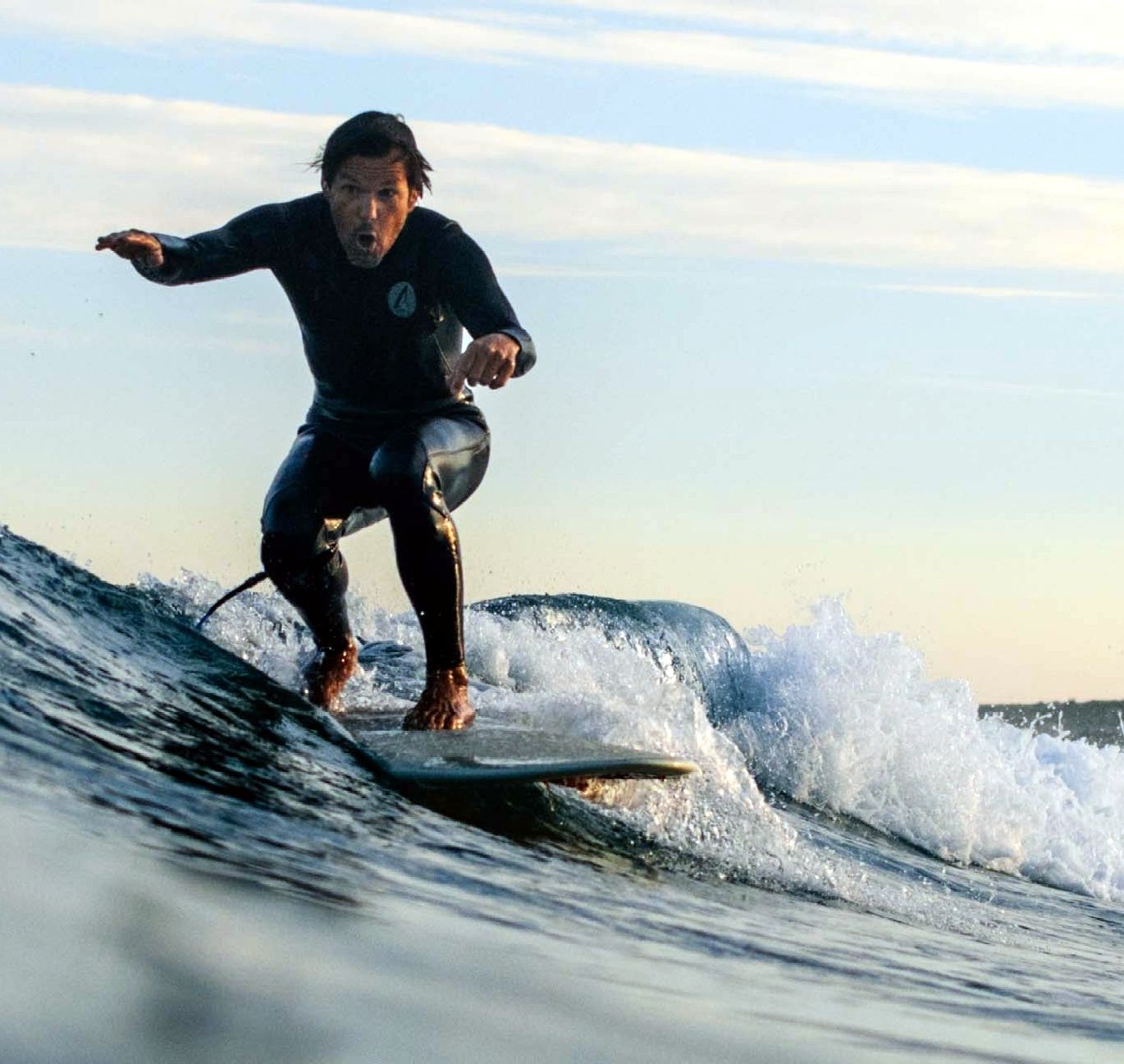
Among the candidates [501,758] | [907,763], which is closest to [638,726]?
[501,758]

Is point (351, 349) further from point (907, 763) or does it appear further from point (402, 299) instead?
point (907, 763)

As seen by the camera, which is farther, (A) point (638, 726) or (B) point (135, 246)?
(A) point (638, 726)

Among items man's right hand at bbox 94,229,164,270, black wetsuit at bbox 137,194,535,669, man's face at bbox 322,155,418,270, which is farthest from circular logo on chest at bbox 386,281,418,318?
man's right hand at bbox 94,229,164,270

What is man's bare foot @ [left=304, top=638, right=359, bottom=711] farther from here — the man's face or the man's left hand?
the man's left hand

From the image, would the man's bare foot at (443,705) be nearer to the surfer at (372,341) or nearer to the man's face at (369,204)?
the surfer at (372,341)

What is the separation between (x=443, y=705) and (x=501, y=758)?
2.30 ft

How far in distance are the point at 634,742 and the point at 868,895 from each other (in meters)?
0.95

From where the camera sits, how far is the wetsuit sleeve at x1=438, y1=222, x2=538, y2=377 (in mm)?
4914

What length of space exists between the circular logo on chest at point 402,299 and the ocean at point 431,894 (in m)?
1.19

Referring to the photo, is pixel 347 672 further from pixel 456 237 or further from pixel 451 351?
pixel 456 237

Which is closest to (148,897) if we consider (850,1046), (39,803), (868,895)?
(39,803)

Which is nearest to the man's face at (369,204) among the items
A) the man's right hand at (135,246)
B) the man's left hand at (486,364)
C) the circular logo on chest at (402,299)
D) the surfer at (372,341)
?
the surfer at (372,341)

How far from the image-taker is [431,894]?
9.19 ft

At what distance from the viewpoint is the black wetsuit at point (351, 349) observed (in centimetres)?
513
